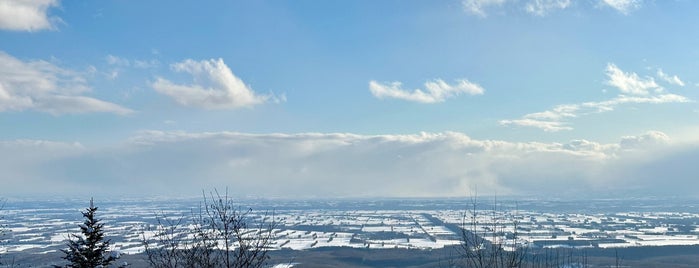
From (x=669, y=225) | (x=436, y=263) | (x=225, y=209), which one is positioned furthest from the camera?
(x=669, y=225)

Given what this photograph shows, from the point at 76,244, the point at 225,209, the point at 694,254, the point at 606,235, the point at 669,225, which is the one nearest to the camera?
the point at 225,209

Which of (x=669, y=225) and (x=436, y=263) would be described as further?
(x=669, y=225)

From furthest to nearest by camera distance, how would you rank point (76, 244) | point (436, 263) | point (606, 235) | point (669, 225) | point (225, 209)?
point (669, 225) → point (606, 235) → point (436, 263) → point (76, 244) → point (225, 209)

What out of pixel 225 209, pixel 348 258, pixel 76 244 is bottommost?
pixel 348 258

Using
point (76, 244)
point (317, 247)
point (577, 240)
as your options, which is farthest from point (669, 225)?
point (76, 244)

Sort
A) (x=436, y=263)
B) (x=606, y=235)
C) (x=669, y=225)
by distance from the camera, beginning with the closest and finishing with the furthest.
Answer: (x=436, y=263) < (x=606, y=235) < (x=669, y=225)

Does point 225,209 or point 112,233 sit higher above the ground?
point 225,209

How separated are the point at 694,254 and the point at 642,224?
168 ft

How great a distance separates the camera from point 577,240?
7512cm

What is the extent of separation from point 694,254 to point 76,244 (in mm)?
65694

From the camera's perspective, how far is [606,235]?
281ft

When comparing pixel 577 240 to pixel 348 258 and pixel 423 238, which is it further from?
pixel 348 258

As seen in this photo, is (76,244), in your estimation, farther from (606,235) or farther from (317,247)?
(606,235)

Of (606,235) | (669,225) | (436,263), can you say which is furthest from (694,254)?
(669,225)
